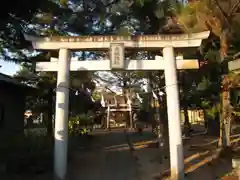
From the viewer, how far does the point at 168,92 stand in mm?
9062

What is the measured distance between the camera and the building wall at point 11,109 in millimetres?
13742

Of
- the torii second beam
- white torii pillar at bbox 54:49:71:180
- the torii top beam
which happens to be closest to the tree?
the torii top beam

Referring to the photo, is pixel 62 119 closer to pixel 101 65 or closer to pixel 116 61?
pixel 101 65

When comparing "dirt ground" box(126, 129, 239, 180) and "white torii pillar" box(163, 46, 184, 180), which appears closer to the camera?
"white torii pillar" box(163, 46, 184, 180)

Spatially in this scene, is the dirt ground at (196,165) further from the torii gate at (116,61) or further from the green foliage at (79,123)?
the green foliage at (79,123)

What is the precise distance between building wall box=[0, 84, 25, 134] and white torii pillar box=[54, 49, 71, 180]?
5510 millimetres

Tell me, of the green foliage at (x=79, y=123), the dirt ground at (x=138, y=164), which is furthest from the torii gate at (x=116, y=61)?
the green foliage at (x=79, y=123)

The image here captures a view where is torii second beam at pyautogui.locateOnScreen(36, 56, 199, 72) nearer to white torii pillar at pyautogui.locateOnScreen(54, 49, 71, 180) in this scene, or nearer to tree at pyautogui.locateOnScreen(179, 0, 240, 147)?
white torii pillar at pyautogui.locateOnScreen(54, 49, 71, 180)

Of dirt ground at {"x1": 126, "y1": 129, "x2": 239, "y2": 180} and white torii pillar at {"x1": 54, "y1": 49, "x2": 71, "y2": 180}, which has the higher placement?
white torii pillar at {"x1": 54, "y1": 49, "x2": 71, "y2": 180}

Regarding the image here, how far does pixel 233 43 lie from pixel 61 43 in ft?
18.9

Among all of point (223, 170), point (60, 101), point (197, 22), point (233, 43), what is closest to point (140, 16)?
point (197, 22)

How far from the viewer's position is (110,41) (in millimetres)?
9195

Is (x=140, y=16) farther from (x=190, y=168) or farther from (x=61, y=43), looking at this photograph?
(x=190, y=168)

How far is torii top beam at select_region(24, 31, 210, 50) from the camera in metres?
9.20
